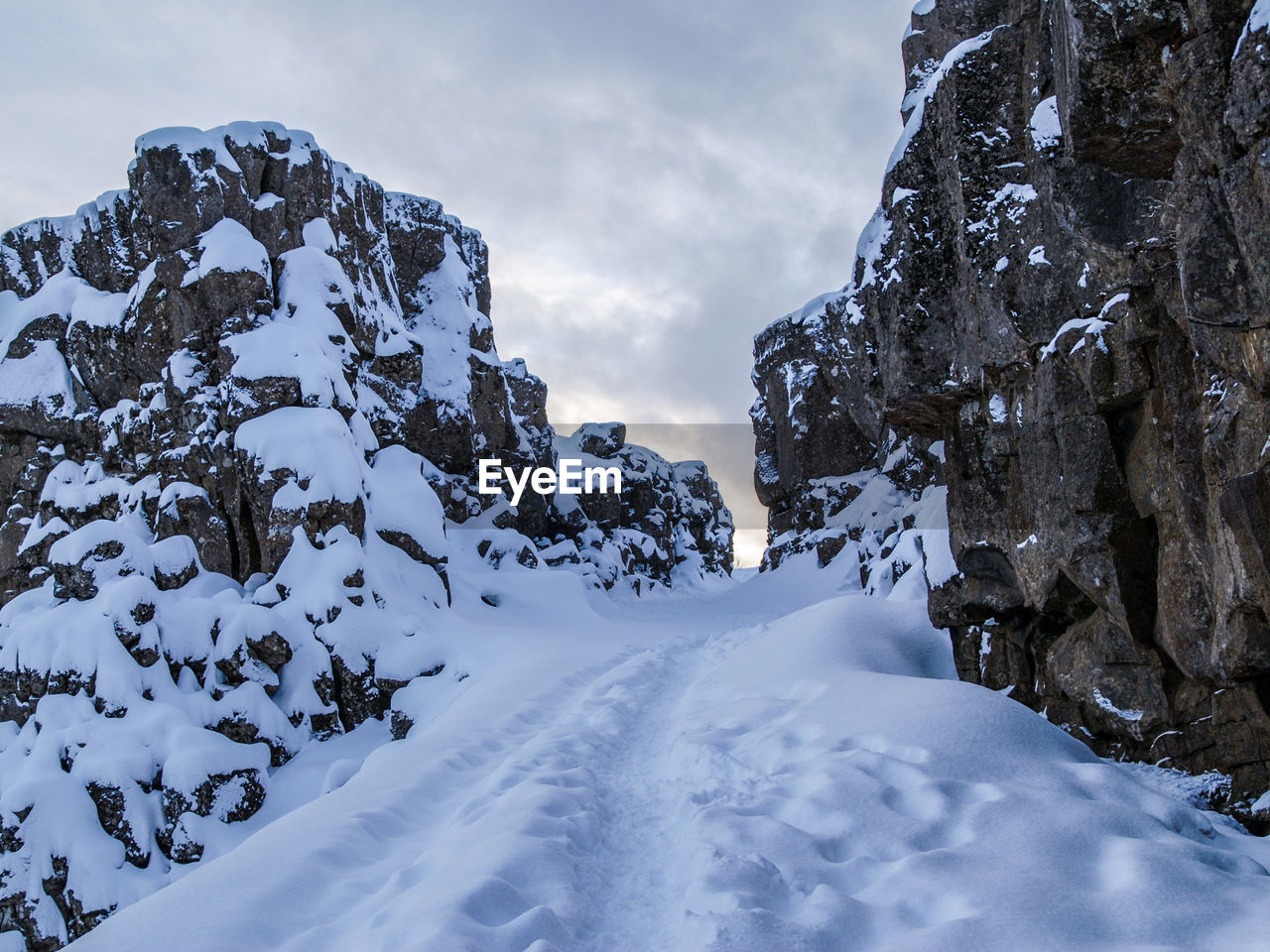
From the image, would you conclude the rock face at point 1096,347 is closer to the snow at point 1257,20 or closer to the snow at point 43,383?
the snow at point 1257,20

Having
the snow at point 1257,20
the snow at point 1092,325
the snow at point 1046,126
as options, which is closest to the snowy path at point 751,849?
the snow at point 1092,325

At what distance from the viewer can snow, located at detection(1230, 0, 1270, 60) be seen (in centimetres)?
431

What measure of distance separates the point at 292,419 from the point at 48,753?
A: 949cm

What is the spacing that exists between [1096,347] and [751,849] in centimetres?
604

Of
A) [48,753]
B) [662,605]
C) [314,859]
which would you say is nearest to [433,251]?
[662,605]

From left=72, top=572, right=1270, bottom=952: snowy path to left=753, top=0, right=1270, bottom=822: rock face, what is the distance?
1355 millimetres

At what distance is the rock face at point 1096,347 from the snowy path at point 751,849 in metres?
1.36

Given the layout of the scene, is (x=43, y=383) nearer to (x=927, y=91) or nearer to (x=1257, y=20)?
(x=927, y=91)

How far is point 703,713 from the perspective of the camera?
9812mm

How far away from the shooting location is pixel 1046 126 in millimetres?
8414

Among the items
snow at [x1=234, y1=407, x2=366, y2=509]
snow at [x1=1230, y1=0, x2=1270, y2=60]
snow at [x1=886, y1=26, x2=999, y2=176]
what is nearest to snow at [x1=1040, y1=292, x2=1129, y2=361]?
snow at [x1=1230, y1=0, x2=1270, y2=60]

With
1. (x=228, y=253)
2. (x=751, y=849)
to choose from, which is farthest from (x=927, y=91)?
(x=228, y=253)

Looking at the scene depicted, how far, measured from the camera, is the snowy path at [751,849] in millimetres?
4461

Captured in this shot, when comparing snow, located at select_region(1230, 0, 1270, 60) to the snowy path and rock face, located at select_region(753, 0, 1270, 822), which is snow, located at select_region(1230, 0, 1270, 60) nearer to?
rock face, located at select_region(753, 0, 1270, 822)
